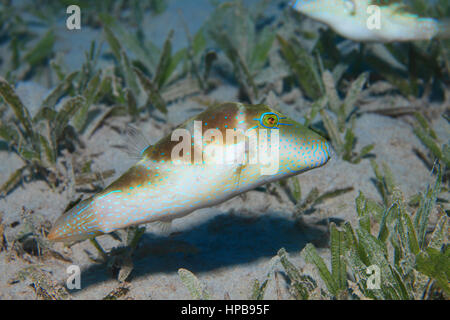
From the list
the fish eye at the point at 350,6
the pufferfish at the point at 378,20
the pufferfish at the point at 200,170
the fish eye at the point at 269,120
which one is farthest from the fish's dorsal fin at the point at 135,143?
the fish eye at the point at 350,6

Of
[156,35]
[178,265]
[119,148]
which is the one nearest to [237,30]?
[156,35]

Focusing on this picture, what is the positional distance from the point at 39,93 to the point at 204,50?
244cm

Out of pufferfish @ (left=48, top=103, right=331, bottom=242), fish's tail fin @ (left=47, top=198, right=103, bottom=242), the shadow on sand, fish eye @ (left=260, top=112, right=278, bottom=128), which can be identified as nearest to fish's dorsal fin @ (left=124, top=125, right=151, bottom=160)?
pufferfish @ (left=48, top=103, right=331, bottom=242)

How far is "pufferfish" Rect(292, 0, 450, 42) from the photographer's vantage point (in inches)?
147

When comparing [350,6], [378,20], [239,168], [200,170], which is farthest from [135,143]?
[378,20]

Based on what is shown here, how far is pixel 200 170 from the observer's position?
189cm

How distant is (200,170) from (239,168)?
8.7 inches

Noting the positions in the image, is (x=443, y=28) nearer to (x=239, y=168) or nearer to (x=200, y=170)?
(x=239, y=168)

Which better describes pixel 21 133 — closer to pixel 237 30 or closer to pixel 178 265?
pixel 178 265

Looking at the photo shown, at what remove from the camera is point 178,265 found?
265 cm

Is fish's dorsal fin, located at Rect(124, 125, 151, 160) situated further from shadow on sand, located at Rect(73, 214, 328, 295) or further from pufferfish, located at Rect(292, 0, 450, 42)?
pufferfish, located at Rect(292, 0, 450, 42)

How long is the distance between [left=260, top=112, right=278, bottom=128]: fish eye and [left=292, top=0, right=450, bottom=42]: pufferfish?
2.48 meters

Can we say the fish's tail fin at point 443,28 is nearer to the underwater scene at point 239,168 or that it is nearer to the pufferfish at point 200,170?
the underwater scene at point 239,168
